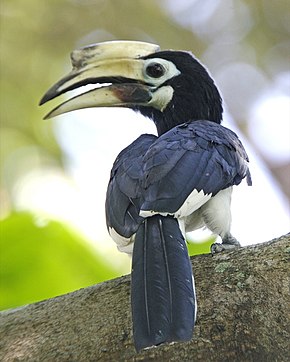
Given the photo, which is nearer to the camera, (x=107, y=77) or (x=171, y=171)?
(x=171, y=171)

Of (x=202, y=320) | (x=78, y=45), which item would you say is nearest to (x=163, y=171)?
(x=202, y=320)

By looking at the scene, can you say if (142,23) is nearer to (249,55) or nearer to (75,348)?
(249,55)

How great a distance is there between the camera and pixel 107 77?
4.19 metres

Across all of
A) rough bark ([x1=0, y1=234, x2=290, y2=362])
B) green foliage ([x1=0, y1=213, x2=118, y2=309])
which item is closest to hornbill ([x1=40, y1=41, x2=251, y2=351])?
rough bark ([x1=0, y1=234, x2=290, y2=362])

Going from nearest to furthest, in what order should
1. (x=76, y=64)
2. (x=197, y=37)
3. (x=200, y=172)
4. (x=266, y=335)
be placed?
1. (x=266, y=335)
2. (x=200, y=172)
3. (x=76, y=64)
4. (x=197, y=37)

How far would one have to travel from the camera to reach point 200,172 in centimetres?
339

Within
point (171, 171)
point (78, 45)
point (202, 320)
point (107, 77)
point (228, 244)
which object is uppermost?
point (78, 45)

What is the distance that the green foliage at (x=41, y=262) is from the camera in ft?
12.0

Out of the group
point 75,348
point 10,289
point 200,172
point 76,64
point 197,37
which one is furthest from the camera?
point 197,37

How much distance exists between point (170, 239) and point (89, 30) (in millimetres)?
4923

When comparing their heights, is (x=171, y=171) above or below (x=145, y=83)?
below

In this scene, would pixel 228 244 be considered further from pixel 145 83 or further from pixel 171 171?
pixel 145 83

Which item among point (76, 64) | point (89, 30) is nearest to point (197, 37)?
point (89, 30)

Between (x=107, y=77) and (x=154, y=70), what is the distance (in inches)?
10.5
